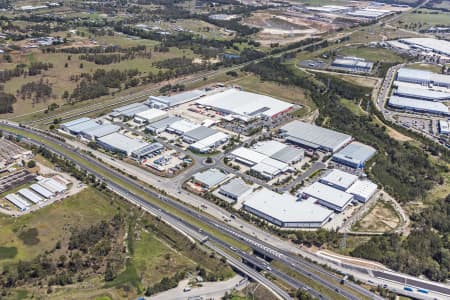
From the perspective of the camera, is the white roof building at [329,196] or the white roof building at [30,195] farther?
the white roof building at [329,196]

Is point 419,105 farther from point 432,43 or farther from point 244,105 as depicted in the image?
point 432,43

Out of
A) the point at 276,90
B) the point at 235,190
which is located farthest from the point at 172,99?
the point at 235,190

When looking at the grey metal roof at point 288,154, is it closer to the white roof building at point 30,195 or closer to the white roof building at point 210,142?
the white roof building at point 210,142

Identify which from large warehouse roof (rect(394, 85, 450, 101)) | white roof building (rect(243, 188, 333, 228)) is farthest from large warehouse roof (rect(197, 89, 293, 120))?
large warehouse roof (rect(394, 85, 450, 101))

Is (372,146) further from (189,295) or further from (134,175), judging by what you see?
(189,295)

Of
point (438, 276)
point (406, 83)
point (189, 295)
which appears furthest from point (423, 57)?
point (189, 295)

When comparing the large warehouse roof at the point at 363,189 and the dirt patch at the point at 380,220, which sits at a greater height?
the large warehouse roof at the point at 363,189

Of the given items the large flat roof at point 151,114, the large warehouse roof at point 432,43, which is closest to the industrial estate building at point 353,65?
the large warehouse roof at point 432,43
